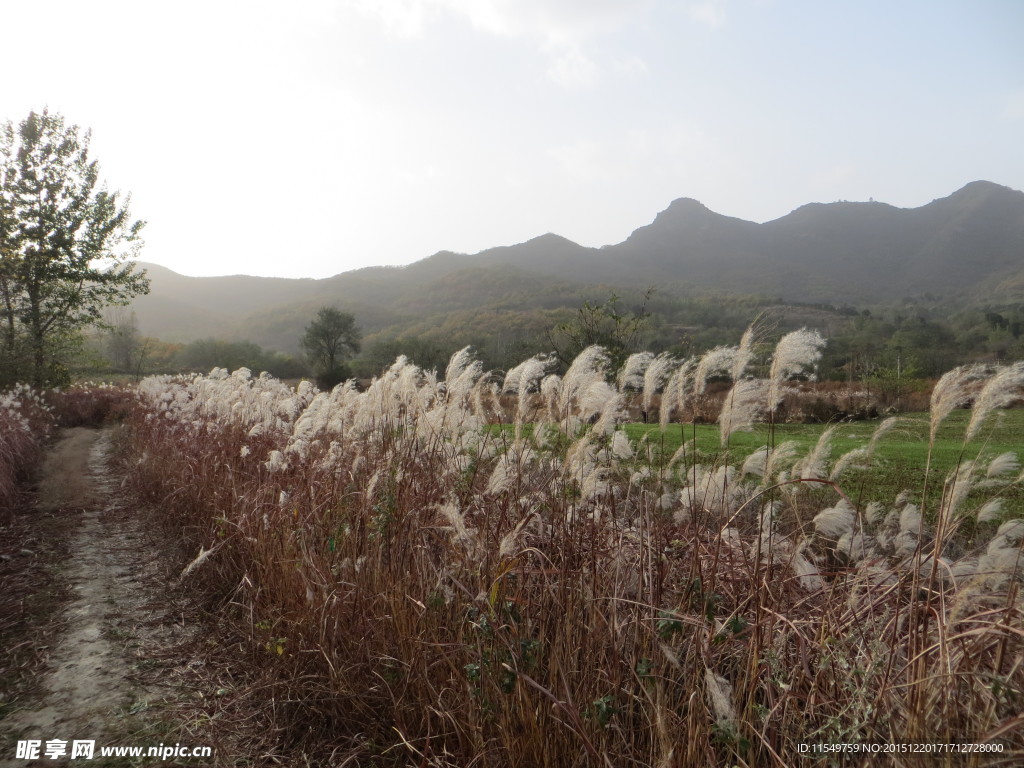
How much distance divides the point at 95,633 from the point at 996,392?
195 inches

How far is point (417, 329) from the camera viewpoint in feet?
335

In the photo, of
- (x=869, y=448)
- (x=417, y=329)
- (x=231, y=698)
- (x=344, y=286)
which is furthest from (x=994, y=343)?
(x=344, y=286)

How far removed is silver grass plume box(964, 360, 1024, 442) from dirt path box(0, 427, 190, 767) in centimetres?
Result: 356

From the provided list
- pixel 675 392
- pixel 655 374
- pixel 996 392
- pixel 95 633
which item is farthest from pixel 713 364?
pixel 95 633

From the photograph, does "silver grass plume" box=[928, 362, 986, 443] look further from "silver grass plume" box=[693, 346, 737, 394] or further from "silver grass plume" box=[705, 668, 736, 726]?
"silver grass plume" box=[705, 668, 736, 726]

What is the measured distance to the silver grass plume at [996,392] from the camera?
184 cm

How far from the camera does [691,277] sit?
158 meters

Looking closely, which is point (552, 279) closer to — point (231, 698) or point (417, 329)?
point (417, 329)

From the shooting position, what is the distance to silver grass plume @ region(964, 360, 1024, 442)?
184cm

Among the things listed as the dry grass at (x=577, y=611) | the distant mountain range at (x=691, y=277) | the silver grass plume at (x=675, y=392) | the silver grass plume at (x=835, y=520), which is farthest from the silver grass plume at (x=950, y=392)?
the distant mountain range at (x=691, y=277)

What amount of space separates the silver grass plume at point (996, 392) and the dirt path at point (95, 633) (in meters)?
3.56

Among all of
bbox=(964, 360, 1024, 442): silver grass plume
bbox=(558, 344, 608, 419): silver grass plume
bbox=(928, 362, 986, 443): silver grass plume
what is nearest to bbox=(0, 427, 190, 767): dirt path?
bbox=(558, 344, 608, 419): silver grass plume

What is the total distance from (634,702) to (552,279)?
15136cm

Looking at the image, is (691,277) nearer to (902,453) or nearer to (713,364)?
(902,453)
